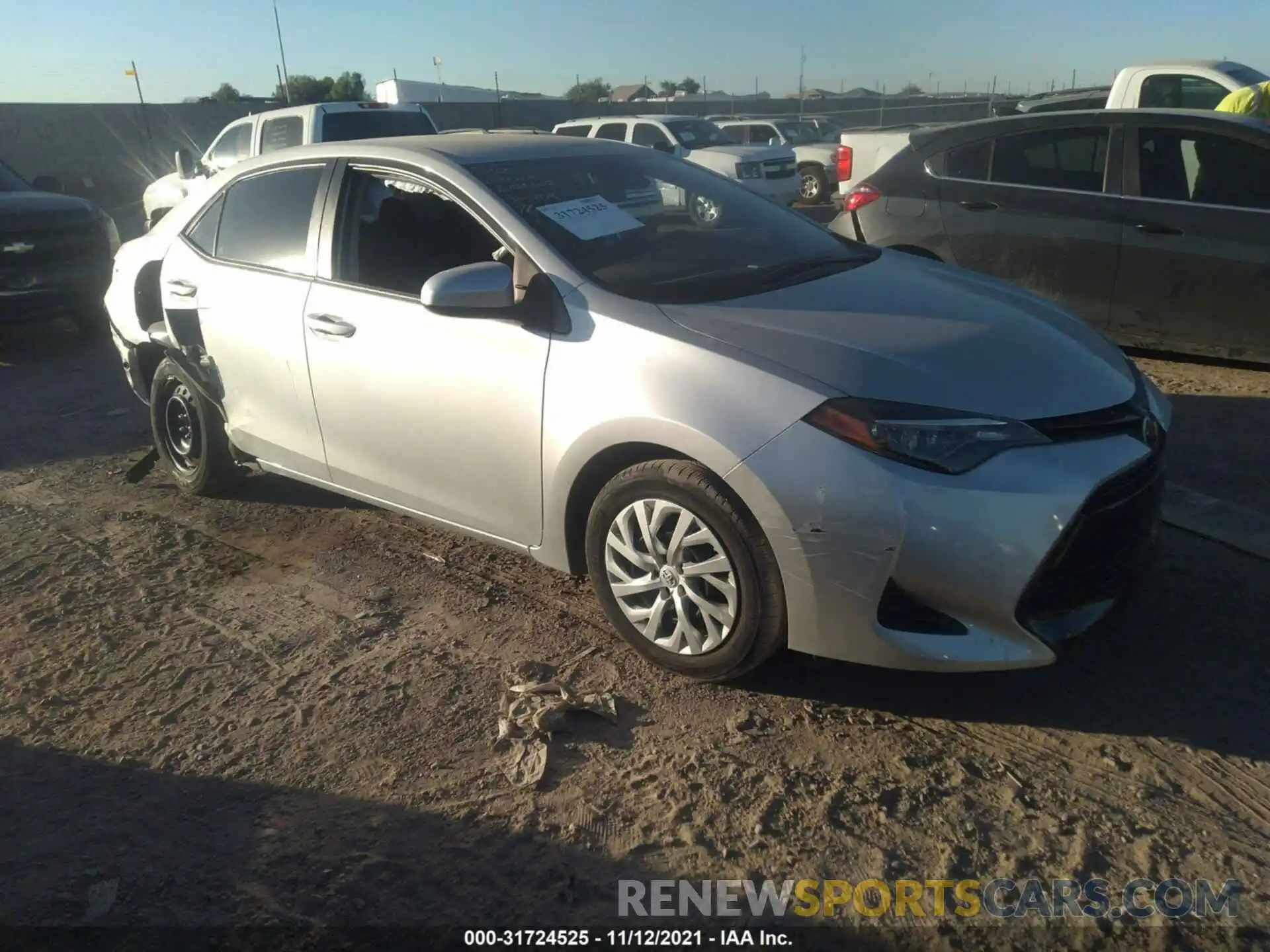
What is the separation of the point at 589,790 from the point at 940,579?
1.14 meters

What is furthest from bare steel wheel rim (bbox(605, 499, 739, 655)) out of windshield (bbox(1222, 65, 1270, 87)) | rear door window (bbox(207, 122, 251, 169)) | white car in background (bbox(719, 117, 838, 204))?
rear door window (bbox(207, 122, 251, 169))

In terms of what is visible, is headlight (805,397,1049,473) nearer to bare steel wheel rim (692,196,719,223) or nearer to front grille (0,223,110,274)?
bare steel wheel rim (692,196,719,223)

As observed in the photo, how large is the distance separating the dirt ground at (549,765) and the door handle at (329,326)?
1009 millimetres

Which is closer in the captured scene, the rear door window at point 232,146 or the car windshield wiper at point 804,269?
the car windshield wiper at point 804,269

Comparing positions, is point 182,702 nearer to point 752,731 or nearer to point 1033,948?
point 752,731

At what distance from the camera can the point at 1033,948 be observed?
228 cm

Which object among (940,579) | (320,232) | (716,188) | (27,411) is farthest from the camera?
(27,411)

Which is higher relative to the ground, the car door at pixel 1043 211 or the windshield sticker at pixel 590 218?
the windshield sticker at pixel 590 218

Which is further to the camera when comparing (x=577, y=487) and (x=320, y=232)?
(x=320, y=232)

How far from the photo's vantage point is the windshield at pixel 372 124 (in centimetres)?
1174

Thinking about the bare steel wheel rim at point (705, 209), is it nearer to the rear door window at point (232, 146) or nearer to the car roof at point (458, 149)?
the car roof at point (458, 149)

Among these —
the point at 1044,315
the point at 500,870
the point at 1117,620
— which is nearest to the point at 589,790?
the point at 500,870

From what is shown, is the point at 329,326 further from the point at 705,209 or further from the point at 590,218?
the point at 705,209

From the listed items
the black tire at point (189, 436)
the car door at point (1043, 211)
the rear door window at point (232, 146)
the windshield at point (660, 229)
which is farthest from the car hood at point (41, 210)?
the car door at point (1043, 211)
